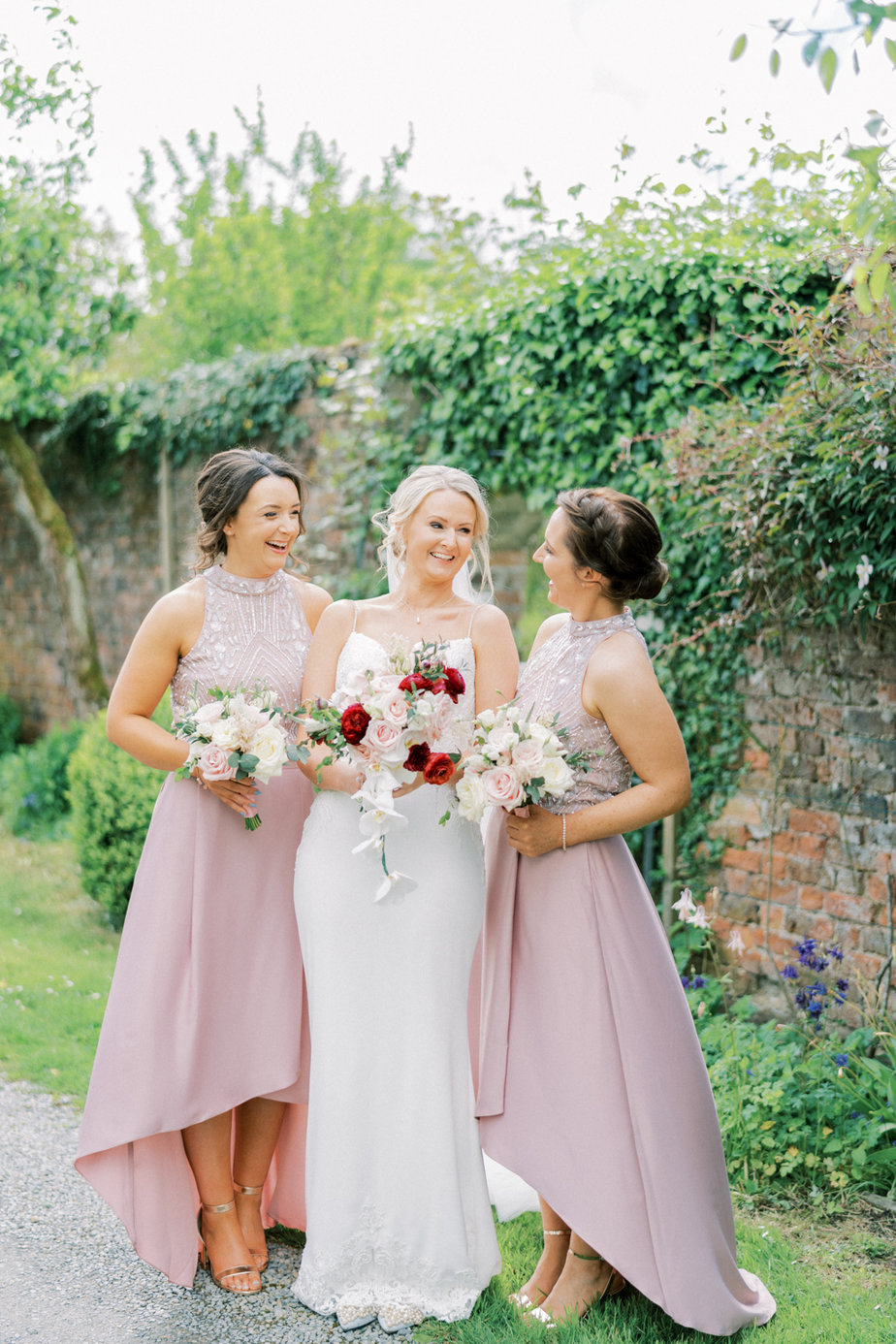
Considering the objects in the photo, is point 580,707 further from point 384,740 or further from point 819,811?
point 819,811

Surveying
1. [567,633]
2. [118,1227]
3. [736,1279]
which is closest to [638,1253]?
[736,1279]

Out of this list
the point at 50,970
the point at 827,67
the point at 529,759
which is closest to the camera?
the point at 827,67

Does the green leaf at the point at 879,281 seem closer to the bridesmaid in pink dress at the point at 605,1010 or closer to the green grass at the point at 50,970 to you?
the bridesmaid in pink dress at the point at 605,1010

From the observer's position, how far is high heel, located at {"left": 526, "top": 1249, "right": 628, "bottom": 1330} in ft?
9.78

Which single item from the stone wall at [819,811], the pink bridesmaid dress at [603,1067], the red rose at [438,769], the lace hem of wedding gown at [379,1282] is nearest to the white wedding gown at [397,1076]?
the lace hem of wedding gown at [379,1282]

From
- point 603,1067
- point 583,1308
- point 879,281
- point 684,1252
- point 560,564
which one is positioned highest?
point 879,281

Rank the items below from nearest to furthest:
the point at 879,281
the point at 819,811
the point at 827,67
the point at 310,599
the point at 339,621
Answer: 1. the point at 827,67
2. the point at 879,281
3. the point at 339,621
4. the point at 310,599
5. the point at 819,811

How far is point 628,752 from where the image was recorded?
2.96 metres

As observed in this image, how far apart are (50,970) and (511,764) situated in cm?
438

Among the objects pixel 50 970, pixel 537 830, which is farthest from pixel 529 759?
pixel 50 970

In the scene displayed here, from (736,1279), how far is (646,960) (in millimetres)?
850

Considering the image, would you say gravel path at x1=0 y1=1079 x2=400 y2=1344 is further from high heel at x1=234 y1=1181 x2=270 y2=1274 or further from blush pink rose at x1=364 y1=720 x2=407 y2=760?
blush pink rose at x1=364 y1=720 x2=407 y2=760

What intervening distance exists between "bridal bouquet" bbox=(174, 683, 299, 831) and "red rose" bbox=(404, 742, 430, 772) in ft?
1.19

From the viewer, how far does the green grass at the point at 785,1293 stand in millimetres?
2953
